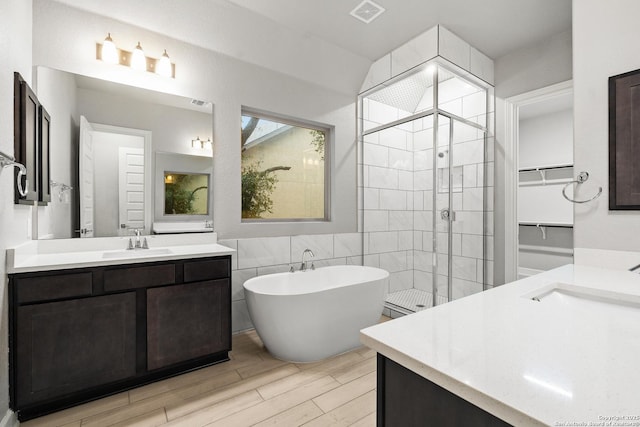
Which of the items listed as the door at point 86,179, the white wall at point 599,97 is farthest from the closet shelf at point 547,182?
the door at point 86,179

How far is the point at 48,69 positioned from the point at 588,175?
11.2 feet

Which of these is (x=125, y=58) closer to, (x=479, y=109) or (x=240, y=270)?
(x=240, y=270)

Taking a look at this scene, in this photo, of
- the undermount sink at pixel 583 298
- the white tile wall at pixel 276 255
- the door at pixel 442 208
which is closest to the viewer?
the undermount sink at pixel 583 298

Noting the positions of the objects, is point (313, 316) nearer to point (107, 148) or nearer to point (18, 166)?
point (18, 166)

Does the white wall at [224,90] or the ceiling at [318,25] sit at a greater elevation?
the ceiling at [318,25]

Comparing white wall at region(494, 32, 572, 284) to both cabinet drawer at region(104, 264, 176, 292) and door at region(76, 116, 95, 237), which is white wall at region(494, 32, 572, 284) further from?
door at region(76, 116, 95, 237)

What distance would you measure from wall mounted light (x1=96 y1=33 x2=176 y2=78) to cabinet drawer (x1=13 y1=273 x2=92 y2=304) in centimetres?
155

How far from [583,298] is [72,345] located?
240 cm

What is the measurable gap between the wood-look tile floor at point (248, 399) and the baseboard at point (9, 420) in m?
0.06

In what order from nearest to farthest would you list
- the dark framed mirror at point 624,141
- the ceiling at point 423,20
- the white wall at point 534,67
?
the dark framed mirror at point 624,141 < the ceiling at point 423,20 < the white wall at point 534,67

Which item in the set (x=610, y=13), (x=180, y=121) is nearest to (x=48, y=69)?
(x=180, y=121)

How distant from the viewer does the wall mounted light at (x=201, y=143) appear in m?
2.54

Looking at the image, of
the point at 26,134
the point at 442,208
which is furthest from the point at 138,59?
the point at 442,208

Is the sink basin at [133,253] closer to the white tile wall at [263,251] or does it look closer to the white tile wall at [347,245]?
the white tile wall at [263,251]
